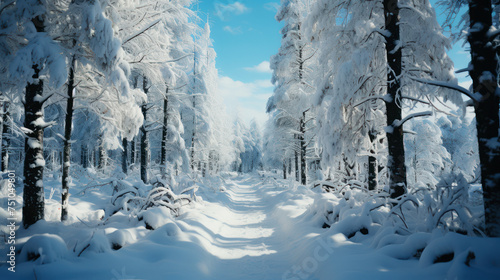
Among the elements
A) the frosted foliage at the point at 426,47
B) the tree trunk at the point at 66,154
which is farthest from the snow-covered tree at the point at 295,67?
the tree trunk at the point at 66,154

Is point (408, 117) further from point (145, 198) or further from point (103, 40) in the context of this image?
point (145, 198)

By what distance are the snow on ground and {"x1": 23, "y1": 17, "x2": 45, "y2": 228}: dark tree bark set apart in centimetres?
37

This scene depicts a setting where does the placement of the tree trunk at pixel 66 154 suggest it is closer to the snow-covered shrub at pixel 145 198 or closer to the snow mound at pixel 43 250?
the snow-covered shrub at pixel 145 198

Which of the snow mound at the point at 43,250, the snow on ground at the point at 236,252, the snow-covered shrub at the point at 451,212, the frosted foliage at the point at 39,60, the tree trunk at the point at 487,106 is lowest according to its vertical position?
the snow on ground at the point at 236,252

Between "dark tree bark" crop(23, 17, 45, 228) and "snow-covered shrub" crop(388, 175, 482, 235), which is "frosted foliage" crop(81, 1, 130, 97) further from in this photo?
"snow-covered shrub" crop(388, 175, 482, 235)

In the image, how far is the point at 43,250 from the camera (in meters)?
3.08

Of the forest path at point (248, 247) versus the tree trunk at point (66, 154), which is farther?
the tree trunk at point (66, 154)

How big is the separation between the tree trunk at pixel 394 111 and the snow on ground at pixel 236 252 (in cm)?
138

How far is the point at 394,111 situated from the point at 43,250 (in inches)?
281

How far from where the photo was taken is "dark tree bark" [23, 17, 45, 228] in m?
4.97

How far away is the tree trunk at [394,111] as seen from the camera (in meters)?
5.30

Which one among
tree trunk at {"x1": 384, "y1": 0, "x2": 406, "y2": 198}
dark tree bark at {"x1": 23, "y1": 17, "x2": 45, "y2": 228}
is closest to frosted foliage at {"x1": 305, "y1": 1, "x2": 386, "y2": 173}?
tree trunk at {"x1": 384, "y1": 0, "x2": 406, "y2": 198}

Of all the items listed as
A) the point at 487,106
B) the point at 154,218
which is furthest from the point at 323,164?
the point at 154,218

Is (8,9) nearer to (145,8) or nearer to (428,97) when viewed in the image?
(145,8)
